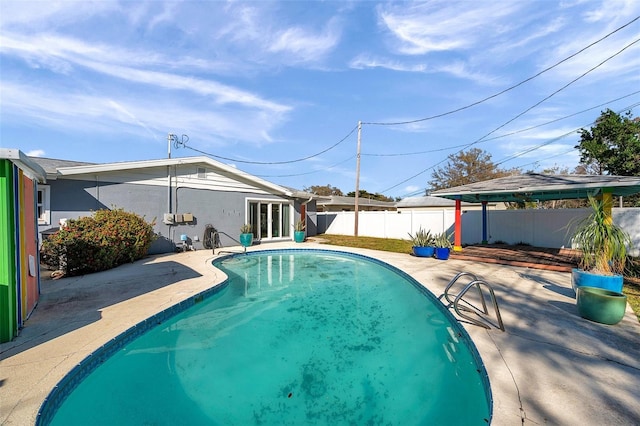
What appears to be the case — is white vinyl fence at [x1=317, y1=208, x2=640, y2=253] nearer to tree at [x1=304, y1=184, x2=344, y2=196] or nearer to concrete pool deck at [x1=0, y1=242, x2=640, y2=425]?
concrete pool deck at [x1=0, y1=242, x2=640, y2=425]

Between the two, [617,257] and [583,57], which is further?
[583,57]

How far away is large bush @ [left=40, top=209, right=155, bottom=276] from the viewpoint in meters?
7.37

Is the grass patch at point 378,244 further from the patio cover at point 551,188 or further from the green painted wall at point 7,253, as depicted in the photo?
the green painted wall at point 7,253

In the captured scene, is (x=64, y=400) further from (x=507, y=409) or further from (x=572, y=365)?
(x=572, y=365)

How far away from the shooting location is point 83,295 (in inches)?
225

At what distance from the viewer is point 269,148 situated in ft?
81.3

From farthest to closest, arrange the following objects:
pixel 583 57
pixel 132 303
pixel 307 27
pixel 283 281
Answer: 1. pixel 307 27
2. pixel 583 57
3. pixel 283 281
4. pixel 132 303

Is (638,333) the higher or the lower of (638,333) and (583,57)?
the lower

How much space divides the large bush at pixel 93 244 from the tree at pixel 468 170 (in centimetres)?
3326

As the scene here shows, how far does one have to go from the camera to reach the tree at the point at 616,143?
15438 millimetres

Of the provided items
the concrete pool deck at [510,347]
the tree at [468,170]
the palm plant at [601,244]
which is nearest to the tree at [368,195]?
the tree at [468,170]

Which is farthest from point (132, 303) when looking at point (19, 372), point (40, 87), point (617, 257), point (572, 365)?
point (40, 87)

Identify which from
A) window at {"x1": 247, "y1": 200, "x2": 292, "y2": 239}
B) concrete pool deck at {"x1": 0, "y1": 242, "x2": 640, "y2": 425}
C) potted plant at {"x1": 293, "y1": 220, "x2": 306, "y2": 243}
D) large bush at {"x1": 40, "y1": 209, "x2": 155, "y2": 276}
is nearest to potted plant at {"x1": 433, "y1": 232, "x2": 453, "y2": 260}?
concrete pool deck at {"x1": 0, "y1": 242, "x2": 640, "y2": 425}

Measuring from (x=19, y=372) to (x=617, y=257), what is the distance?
9063 mm
